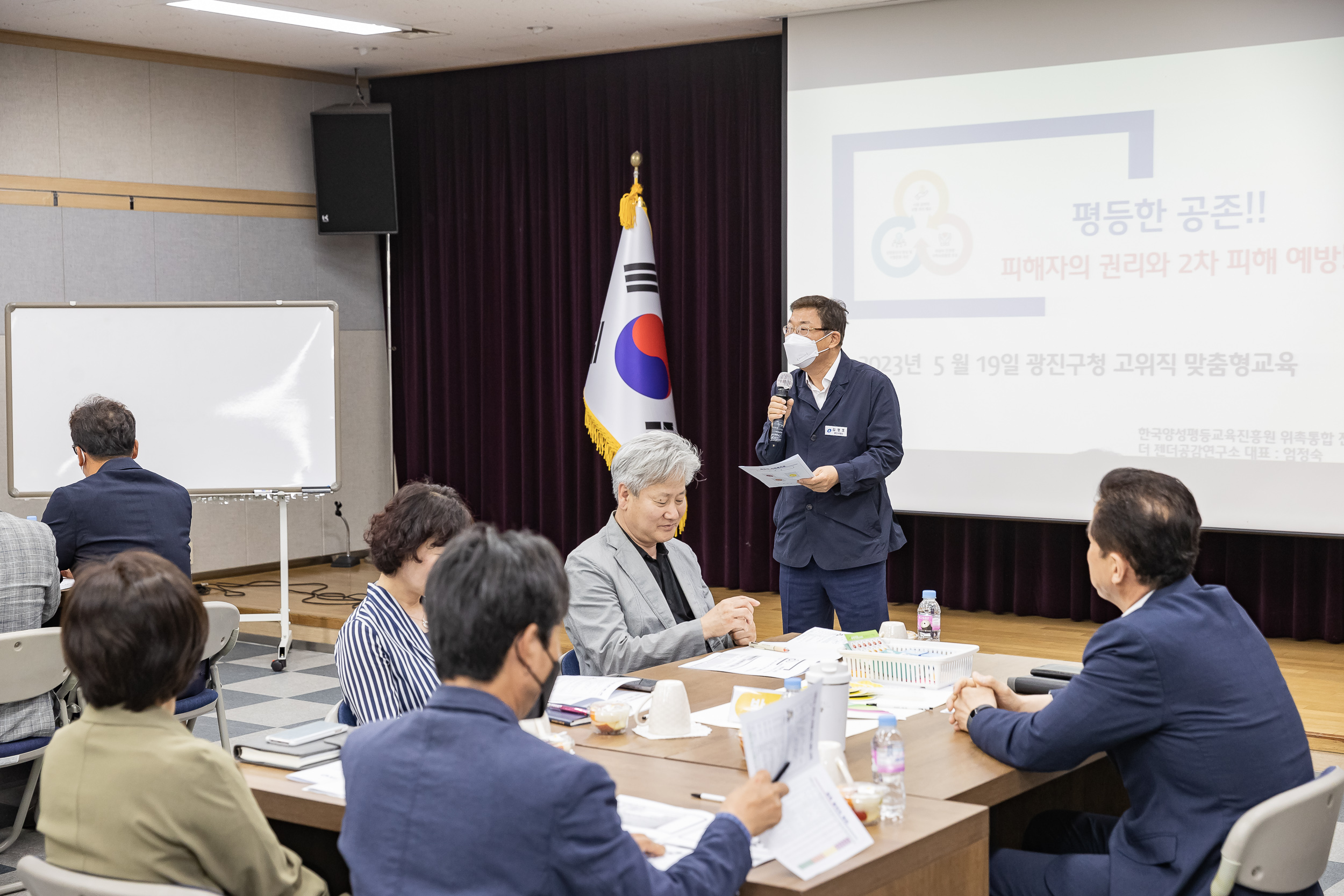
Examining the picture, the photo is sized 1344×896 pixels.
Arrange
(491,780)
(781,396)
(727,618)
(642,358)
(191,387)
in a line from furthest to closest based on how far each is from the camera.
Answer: (642,358)
(191,387)
(781,396)
(727,618)
(491,780)

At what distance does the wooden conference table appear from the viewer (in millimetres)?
1873

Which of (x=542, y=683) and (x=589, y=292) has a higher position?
(x=589, y=292)

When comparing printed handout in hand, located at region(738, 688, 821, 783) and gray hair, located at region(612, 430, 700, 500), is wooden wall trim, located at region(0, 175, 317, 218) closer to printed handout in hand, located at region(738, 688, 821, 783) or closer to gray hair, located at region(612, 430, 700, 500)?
gray hair, located at region(612, 430, 700, 500)

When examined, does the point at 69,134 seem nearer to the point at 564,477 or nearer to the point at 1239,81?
the point at 564,477

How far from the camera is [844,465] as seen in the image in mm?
4305

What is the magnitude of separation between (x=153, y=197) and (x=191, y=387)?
1.50 m

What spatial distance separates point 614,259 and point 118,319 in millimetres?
2583

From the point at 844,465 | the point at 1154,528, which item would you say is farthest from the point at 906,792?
the point at 844,465

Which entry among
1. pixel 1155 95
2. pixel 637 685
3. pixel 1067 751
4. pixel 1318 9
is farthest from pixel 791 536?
pixel 1318 9

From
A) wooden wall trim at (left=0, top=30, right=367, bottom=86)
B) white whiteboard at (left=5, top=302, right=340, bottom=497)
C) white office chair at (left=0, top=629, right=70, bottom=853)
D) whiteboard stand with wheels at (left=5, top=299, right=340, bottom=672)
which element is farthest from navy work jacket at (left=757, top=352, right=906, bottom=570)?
wooden wall trim at (left=0, top=30, right=367, bottom=86)

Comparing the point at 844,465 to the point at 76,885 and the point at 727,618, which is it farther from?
the point at 76,885

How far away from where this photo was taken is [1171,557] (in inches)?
87.6

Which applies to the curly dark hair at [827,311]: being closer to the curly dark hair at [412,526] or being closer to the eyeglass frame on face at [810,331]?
the eyeglass frame on face at [810,331]

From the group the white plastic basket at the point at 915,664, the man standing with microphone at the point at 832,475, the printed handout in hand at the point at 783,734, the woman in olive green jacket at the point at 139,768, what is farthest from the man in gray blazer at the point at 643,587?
the woman in olive green jacket at the point at 139,768
